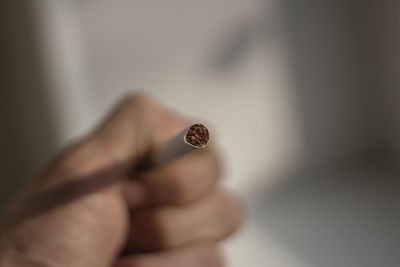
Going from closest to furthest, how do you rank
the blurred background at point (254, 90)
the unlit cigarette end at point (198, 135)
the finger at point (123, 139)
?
the unlit cigarette end at point (198, 135) → the finger at point (123, 139) → the blurred background at point (254, 90)

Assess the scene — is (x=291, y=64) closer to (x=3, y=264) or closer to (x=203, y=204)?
(x=203, y=204)

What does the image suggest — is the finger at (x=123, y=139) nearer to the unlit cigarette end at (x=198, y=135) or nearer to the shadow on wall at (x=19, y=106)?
the unlit cigarette end at (x=198, y=135)

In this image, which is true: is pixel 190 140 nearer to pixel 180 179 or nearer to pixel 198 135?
pixel 198 135

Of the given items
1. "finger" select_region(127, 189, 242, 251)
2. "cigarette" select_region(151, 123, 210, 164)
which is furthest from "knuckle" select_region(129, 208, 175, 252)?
"cigarette" select_region(151, 123, 210, 164)

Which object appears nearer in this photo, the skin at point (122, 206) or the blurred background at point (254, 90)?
the skin at point (122, 206)

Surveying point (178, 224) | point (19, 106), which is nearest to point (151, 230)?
point (178, 224)

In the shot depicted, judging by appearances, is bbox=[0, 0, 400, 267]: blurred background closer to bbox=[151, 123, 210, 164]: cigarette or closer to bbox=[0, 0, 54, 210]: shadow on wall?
bbox=[0, 0, 54, 210]: shadow on wall

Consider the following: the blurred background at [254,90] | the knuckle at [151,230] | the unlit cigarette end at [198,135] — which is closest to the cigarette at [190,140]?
the unlit cigarette end at [198,135]

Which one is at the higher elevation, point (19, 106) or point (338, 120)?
point (19, 106)
